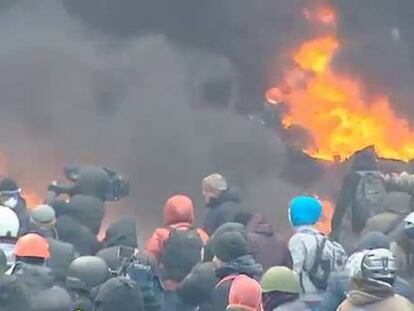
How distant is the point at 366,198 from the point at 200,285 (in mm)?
3830

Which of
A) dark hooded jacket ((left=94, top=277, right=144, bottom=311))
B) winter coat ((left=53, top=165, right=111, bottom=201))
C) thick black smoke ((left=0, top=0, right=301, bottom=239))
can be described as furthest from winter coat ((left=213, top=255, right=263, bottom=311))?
thick black smoke ((left=0, top=0, right=301, bottom=239))

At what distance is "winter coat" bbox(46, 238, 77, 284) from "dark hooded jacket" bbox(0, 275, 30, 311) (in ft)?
5.65

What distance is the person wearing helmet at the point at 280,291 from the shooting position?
6695 mm

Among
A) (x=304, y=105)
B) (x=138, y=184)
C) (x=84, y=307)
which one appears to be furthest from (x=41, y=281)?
(x=304, y=105)

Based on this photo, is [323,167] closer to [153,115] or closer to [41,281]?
[153,115]

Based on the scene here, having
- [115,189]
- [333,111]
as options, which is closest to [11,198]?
[115,189]

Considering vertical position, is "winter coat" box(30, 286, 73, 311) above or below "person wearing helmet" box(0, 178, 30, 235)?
below

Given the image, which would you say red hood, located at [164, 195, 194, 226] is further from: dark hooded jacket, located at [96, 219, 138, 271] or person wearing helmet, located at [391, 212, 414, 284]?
person wearing helmet, located at [391, 212, 414, 284]

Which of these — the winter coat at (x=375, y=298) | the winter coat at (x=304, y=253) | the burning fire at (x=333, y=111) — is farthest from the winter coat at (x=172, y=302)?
the burning fire at (x=333, y=111)

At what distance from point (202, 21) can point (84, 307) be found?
Result: 10438mm

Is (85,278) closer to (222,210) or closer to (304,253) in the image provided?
(304,253)

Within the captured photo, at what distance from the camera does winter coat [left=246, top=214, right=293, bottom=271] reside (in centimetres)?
823

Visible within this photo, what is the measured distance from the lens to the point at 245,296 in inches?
250

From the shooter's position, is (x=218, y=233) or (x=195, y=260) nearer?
(x=218, y=233)
